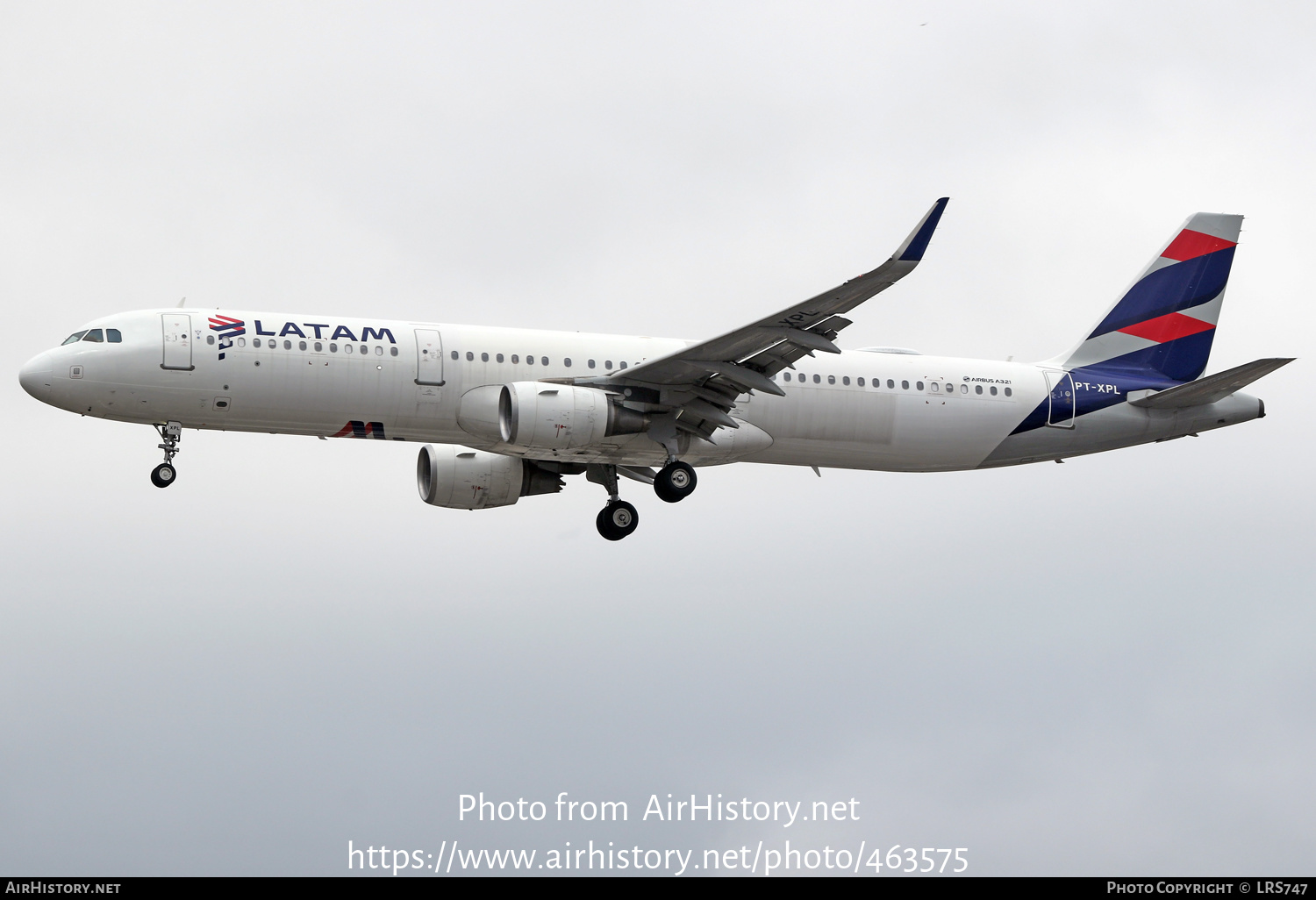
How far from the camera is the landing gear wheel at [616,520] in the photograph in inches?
1610

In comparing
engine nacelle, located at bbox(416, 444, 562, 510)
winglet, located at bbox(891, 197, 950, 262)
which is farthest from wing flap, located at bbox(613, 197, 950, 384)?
engine nacelle, located at bbox(416, 444, 562, 510)

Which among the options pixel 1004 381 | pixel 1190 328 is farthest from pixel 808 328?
pixel 1190 328

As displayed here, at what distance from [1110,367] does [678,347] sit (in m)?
12.3

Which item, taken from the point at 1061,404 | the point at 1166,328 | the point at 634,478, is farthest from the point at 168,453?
the point at 1166,328

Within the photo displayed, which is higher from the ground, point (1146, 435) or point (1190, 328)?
point (1190, 328)

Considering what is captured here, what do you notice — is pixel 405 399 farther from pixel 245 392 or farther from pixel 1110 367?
pixel 1110 367

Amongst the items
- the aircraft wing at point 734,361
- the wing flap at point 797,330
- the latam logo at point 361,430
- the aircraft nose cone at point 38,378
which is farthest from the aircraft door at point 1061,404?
the aircraft nose cone at point 38,378

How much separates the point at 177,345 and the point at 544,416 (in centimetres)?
818

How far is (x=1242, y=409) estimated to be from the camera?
41.5m

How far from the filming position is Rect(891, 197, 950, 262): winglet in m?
30.0

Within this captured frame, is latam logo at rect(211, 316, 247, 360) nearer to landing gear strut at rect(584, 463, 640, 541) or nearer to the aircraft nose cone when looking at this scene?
the aircraft nose cone

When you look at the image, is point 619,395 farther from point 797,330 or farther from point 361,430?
point 361,430

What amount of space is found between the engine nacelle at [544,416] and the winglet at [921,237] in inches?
349

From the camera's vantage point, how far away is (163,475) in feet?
119
